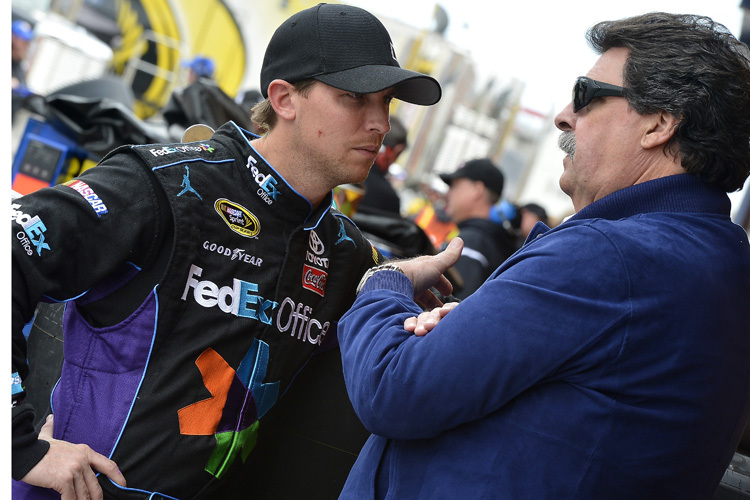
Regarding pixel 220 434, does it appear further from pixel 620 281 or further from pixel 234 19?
pixel 234 19

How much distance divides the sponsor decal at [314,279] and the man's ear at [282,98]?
448 millimetres

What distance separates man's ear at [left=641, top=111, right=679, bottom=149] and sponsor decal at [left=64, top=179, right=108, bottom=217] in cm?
122

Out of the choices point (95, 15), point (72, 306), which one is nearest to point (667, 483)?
point (72, 306)

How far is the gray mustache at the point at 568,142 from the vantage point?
175cm

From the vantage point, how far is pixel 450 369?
138 centimetres

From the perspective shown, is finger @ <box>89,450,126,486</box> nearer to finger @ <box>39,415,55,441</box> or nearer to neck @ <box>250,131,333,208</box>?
finger @ <box>39,415,55,441</box>

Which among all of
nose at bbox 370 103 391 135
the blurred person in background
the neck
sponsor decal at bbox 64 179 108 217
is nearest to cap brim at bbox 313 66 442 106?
nose at bbox 370 103 391 135

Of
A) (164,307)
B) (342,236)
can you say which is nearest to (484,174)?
(342,236)

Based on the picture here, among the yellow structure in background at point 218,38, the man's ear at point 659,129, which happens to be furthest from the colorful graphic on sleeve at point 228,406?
the yellow structure in background at point 218,38

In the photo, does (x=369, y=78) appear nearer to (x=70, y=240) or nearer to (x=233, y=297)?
(x=233, y=297)

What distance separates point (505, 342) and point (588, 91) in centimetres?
64

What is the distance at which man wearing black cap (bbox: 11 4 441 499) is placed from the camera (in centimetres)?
172

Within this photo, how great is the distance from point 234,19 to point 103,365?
49.9 ft

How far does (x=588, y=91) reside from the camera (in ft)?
5.40
